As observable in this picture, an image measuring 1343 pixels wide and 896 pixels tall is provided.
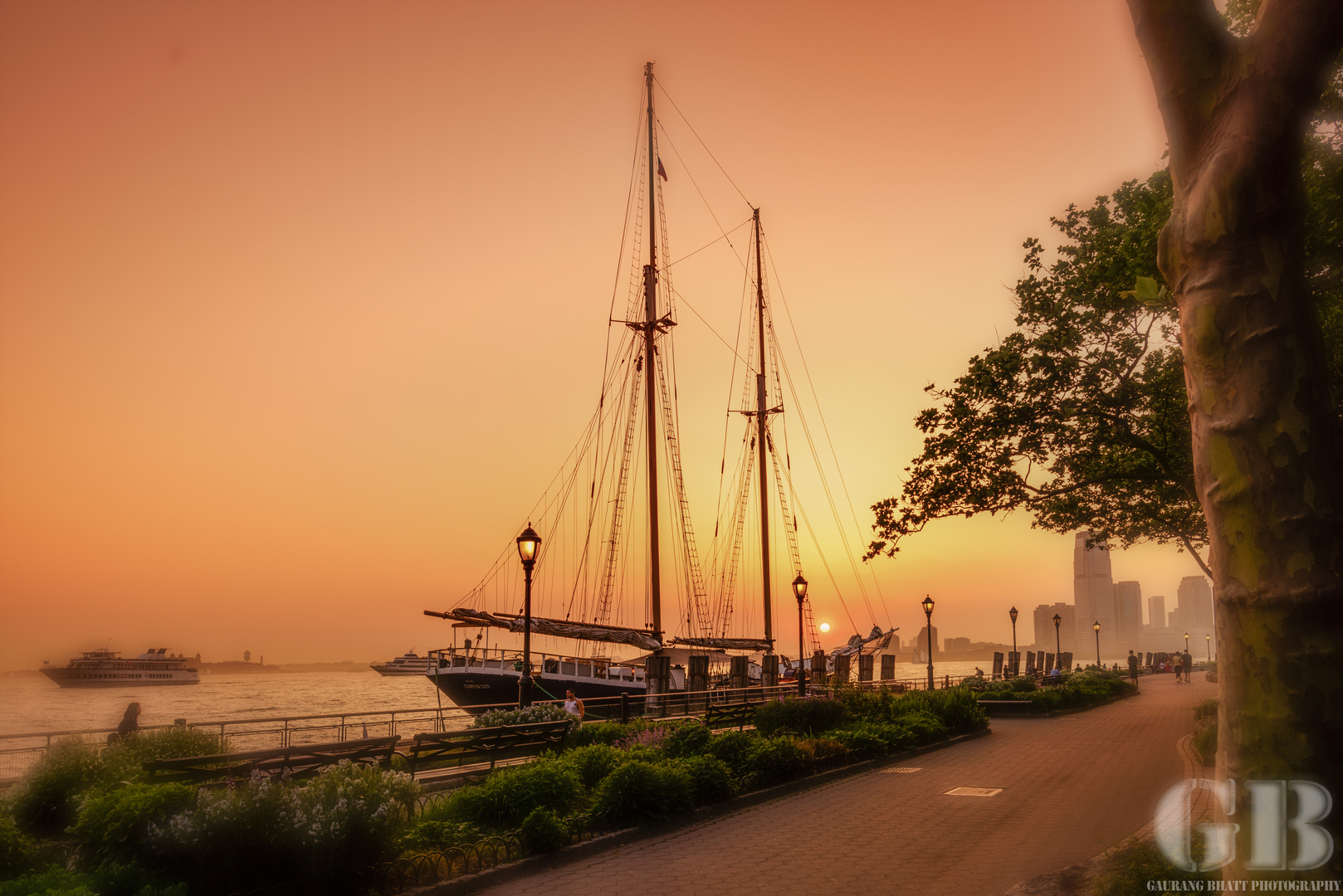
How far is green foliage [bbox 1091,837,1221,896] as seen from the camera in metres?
6.36

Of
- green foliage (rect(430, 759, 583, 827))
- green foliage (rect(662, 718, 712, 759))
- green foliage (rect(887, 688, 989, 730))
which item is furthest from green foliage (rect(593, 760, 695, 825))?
green foliage (rect(887, 688, 989, 730))

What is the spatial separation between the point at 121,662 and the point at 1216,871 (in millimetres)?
150653

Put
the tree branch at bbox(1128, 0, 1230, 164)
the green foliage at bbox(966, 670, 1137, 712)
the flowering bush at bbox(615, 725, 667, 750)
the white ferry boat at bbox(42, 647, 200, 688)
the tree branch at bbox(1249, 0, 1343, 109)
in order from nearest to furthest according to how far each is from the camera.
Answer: the tree branch at bbox(1249, 0, 1343, 109) < the tree branch at bbox(1128, 0, 1230, 164) < the flowering bush at bbox(615, 725, 667, 750) < the green foliage at bbox(966, 670, 1137, 712) < the white ferry boat at bbox(42, 647, 200, 688)

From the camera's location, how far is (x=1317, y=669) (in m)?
3.46

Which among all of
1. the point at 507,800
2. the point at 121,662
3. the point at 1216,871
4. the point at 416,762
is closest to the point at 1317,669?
the point at 1216,871

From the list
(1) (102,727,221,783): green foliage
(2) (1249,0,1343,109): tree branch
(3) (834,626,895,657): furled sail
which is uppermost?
(2) (1249,0,1343,109): tree branch

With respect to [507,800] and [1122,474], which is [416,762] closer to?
[507,800]

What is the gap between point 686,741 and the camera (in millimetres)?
14906

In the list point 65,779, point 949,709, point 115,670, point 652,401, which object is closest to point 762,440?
point 652,401

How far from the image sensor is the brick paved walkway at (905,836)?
8539 millimetres

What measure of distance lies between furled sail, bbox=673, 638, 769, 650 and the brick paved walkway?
29.1 m

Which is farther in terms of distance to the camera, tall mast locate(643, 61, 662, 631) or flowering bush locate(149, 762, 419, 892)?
tall mast locate(643, 61, 662, 631)

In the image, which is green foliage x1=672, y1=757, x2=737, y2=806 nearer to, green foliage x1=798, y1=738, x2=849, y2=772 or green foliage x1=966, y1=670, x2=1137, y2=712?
green foliage x1=798, y1=738, x2=849, y2=772

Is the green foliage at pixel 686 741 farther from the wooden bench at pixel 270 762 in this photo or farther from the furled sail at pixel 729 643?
the furled sail at pixel 729 643
